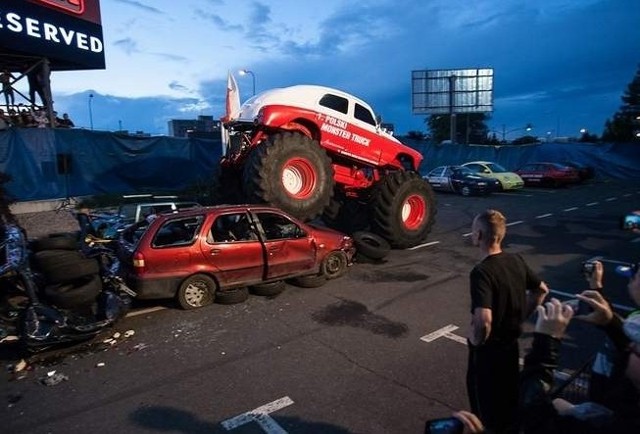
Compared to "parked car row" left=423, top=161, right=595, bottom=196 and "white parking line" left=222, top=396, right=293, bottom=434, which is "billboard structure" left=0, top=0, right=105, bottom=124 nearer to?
"parked car row" left=423, top=161, right=595, bottom=196

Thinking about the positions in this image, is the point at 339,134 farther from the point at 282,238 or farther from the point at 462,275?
the point at 462,275

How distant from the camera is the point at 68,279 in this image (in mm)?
5719

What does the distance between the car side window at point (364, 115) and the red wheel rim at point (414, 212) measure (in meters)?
2.02

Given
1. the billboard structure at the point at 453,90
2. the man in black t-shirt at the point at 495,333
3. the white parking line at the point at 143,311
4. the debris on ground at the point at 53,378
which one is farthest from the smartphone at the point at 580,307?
the billboard structure at the point at 453,90

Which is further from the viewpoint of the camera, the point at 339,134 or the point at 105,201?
the point at 105,201

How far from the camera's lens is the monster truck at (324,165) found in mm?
8109

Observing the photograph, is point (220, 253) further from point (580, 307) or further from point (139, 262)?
point (580, 307)

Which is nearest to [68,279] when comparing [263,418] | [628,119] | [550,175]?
[263,418]

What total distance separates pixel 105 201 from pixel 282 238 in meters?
11.1

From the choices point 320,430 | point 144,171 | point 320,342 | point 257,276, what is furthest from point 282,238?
point 144,171

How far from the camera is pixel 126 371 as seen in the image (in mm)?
4824

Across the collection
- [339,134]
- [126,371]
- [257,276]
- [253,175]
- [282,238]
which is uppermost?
[339,134]

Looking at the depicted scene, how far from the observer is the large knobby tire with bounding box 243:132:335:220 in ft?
26.0

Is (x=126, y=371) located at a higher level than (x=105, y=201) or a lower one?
lower
